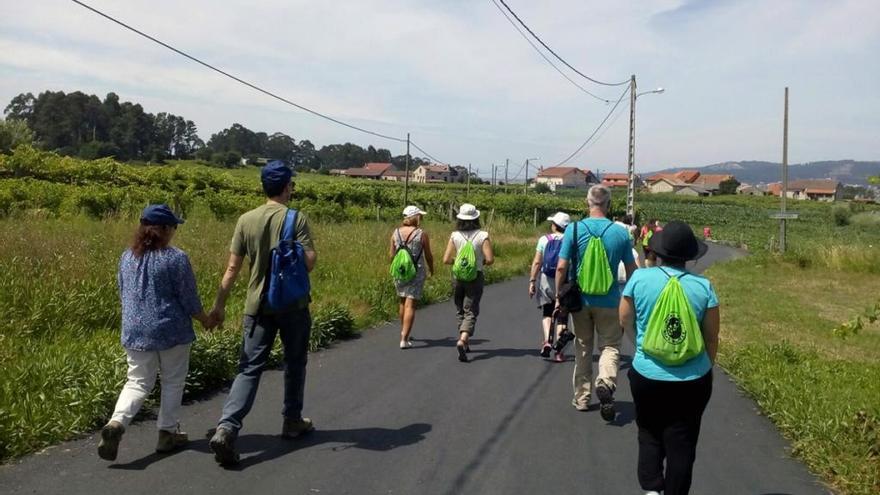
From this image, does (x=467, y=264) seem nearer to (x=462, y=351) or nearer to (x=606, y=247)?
(x=462, y=351)

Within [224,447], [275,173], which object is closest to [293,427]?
[224,447]

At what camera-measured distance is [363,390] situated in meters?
6.64

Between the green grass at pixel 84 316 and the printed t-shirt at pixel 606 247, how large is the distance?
3.29 metres

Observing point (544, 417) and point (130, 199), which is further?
point (130, 199)

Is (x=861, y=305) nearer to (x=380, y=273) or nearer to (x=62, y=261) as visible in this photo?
(x=380, y=273)

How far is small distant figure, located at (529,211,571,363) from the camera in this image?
8141 mm

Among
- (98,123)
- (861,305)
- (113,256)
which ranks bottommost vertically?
(861,305)

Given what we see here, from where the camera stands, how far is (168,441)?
4828mm

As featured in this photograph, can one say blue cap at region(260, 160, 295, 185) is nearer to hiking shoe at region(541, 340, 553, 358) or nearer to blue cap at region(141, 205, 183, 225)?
blue cap at region(141, 205, 183, 225)

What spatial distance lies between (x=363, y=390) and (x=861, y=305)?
14.8m

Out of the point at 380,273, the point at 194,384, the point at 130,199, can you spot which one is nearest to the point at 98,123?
the point at 130,199

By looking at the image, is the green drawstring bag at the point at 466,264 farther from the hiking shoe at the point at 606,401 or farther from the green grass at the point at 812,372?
the green grass at the point at 812,372

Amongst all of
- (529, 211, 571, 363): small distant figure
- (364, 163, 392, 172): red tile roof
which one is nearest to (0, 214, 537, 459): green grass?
(529, 211, 571, 363): small distant figure

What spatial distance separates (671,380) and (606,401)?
6.99ft
